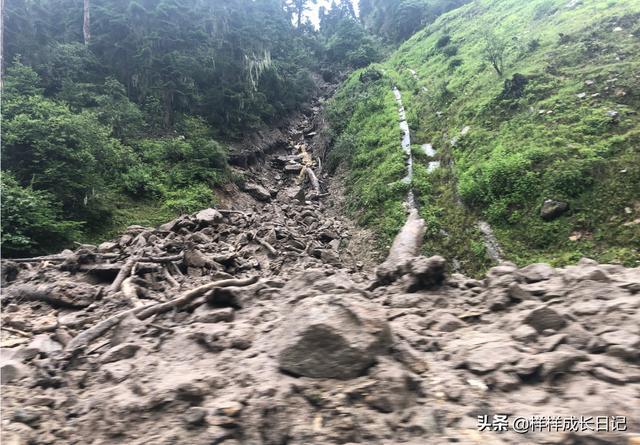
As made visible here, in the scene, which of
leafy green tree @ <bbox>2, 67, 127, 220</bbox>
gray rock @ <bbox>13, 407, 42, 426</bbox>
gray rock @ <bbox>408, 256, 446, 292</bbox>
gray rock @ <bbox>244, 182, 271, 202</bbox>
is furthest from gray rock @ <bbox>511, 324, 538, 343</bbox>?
gray rock @ <bbox>244, 182, 271, 202</bbox>

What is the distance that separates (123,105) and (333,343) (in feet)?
75.9

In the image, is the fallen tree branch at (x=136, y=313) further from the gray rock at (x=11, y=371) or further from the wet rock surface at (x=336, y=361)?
the gray rock at (x=11, y=371)

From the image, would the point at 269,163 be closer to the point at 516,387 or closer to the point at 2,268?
the point at 2,268

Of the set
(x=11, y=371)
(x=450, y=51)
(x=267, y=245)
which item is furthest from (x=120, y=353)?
(x=450, y=51)

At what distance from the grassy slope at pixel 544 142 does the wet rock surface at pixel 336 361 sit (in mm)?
7589

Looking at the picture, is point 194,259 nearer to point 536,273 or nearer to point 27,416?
point 27,416

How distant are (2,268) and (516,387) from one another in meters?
10.9

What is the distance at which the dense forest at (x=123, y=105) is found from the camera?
549 inches

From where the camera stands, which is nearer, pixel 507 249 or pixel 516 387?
pixel 516 387

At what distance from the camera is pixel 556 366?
3.51 m

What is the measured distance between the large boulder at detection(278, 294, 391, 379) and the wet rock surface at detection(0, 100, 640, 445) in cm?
1

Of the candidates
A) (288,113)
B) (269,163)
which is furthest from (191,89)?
(288,113)

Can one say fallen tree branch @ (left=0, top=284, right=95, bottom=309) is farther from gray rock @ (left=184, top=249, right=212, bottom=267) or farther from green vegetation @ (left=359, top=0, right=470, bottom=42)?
green vegetation @ (left=359, top=0, right=470, bottom=42)

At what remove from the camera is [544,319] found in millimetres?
4195
